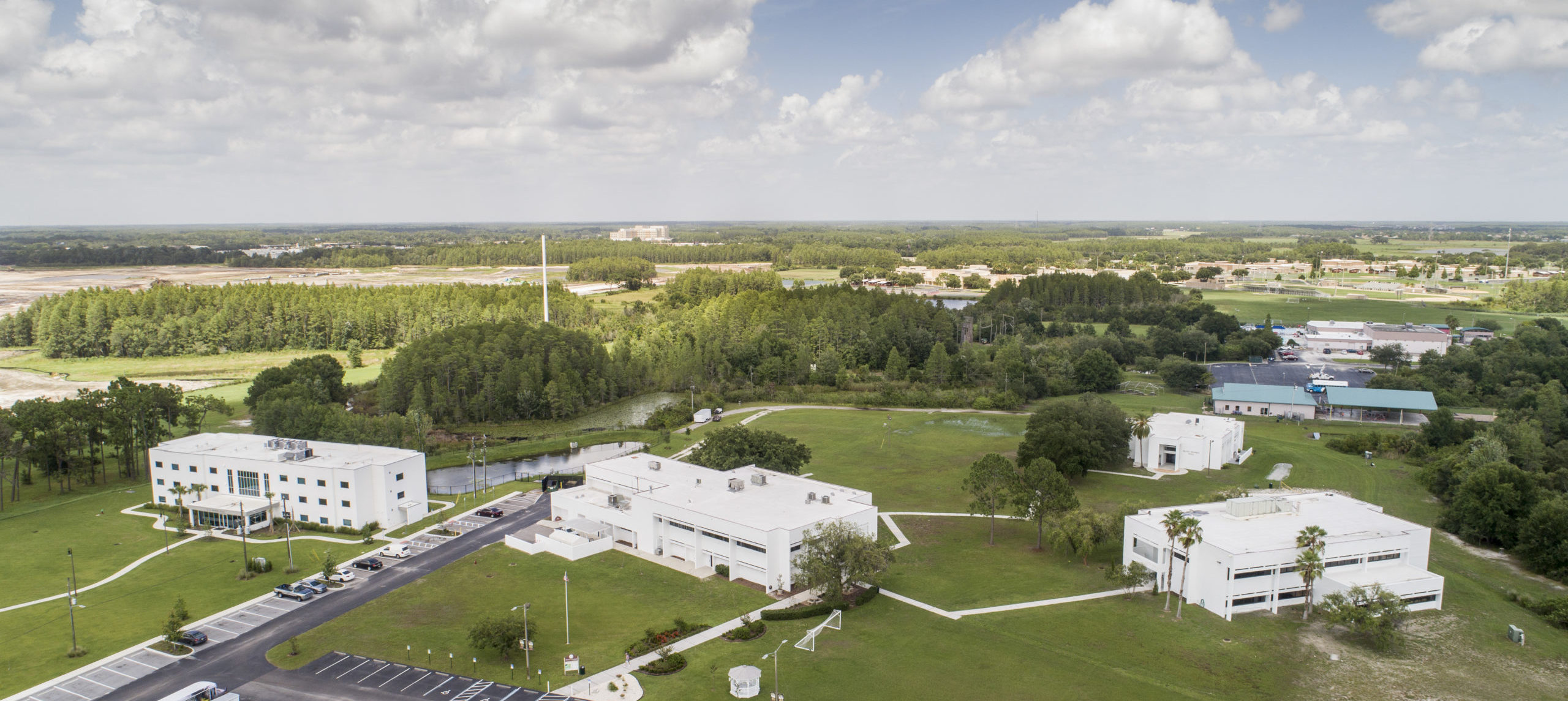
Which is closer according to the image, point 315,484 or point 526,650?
point 526,650

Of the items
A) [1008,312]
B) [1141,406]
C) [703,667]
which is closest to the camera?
[703,667]

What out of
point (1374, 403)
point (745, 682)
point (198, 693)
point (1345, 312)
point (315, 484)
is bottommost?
point (198, 693)

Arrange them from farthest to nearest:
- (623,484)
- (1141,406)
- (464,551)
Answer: (1141,406) → (623,484) → (464,551)

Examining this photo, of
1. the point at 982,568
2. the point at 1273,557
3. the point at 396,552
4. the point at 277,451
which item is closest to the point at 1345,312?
the point at 1273,557

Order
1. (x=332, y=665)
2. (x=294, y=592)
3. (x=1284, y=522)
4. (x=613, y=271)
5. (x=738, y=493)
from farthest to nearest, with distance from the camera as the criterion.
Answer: (x=613, y=271) → (x=738, y=493) → (x=1284, y=522) → (x=294, y=592) → (x=332, y=665)

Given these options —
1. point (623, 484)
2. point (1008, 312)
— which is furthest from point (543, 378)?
point (1008, 312)

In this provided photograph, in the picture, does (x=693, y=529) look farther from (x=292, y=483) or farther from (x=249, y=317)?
(x=249, y=317)

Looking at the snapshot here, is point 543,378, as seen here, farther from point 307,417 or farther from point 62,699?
point 62,699

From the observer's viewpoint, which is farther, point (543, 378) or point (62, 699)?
point (543, 378)

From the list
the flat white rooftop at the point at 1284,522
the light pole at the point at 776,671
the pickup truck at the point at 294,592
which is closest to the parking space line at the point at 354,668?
the pickup truck at the point at 294,592
